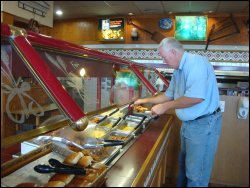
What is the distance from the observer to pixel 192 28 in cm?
723

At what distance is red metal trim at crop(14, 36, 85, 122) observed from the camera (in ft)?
3.46

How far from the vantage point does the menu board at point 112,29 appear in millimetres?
7926

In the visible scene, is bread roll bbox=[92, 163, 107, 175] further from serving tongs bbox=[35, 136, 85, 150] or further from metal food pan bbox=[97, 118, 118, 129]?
metal food pan bbox=[97, 118, 118, 129]

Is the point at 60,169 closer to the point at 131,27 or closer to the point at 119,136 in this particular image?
the point at 119,136

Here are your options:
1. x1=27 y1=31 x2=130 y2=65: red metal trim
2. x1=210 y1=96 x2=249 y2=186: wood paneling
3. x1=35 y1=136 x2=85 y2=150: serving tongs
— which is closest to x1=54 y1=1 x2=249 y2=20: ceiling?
x1=210 y1=96 x2=249 y2=186: wood paneling

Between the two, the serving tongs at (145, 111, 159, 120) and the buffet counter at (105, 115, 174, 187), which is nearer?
the buffet counter at (105, 115, 174, 187)

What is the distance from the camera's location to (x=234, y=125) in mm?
3551

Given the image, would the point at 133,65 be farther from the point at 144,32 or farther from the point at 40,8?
the point at 144,32

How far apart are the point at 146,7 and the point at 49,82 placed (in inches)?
255

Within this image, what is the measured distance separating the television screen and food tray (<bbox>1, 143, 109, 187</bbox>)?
656 cm

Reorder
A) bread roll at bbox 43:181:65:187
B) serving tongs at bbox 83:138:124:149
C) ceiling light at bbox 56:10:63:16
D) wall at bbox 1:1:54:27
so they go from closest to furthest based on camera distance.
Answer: bread roll at bbox 43:181:65:187 → serving tongs at bbox 83:138:124:149 → wall at bbox 1:1:54:27 → ceiling light at bbox 56:10:63:16

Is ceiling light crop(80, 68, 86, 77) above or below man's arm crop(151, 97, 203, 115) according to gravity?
above

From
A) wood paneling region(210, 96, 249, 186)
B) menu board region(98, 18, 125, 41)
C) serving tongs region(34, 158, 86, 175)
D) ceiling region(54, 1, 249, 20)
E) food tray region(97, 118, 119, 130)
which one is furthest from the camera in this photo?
menu board region(98, 18, 125, 41)

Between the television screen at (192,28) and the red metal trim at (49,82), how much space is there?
264 inches
